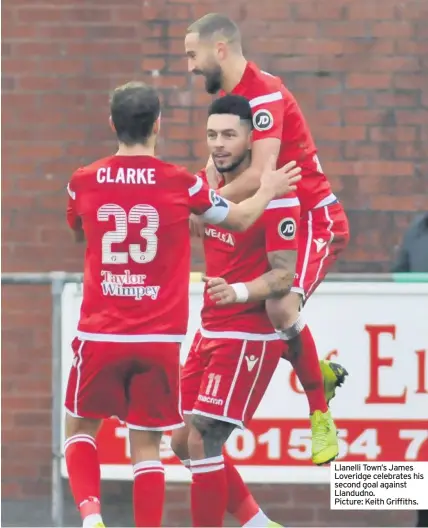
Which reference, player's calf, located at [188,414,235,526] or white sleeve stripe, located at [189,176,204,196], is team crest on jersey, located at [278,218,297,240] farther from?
player's calf, located at [188,414,235,526]

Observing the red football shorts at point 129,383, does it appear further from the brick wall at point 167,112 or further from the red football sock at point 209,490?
the brick wall at point 167,112

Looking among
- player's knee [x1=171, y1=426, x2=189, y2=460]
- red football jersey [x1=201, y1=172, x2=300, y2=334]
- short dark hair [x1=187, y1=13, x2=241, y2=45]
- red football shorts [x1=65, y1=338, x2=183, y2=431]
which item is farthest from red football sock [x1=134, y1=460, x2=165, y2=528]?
short dark hair [x1=187, y1=13, x2=241, y2=45]

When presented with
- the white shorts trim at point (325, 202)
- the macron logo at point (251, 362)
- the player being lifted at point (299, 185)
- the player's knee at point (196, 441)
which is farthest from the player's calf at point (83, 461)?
the white shorts trim at point (325, 202)

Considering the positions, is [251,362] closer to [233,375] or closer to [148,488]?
[233,375]

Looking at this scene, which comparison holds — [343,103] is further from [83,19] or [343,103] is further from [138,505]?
[138,505]

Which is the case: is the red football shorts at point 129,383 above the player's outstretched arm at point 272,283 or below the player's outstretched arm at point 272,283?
below

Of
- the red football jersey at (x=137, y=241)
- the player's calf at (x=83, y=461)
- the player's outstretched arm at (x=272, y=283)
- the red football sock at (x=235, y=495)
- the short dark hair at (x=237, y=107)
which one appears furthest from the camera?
the red football sock at (x=235, y=495)

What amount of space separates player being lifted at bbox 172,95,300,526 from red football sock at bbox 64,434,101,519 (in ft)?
1.99

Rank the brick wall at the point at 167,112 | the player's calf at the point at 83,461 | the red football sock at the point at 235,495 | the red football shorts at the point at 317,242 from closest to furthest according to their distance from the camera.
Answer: the player's calf at the point at 83,461, the red football shorts at the point at 317,242, the red football sock at the point at 235,495, the brick wall at the point at 167,112

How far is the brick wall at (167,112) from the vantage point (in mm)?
9594

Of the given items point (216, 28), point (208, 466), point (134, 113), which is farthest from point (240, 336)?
point (216, 28)

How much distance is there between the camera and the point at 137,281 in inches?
259

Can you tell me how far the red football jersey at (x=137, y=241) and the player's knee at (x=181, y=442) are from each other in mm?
977

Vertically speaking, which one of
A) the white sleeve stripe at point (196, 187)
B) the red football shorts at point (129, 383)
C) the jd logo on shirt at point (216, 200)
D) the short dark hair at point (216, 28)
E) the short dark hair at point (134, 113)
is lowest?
the red football shorts at point (129, 383)
